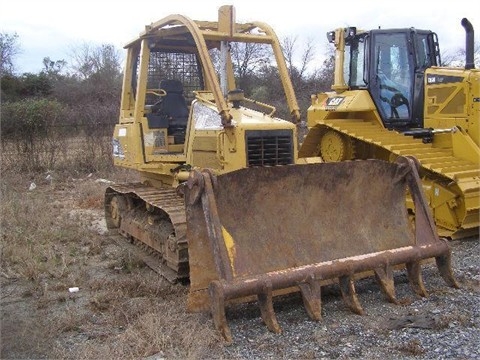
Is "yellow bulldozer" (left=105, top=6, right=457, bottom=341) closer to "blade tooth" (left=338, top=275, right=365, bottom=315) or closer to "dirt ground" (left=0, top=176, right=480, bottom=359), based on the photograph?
"blade tooth" (left=338, top=275, right=365, bottom=315)

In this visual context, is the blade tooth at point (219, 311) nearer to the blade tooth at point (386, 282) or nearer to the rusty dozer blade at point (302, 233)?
the rusty dozer blade at point (302, 233)

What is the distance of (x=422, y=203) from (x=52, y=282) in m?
3.71

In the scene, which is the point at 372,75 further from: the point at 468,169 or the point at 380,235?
the point at 380,235

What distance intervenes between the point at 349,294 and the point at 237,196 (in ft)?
3.99

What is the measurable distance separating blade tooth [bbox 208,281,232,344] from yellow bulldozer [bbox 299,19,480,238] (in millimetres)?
3933

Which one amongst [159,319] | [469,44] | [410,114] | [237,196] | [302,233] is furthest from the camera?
[410,114]

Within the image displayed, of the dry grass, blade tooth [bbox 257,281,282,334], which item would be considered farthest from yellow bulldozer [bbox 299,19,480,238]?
the dry grass

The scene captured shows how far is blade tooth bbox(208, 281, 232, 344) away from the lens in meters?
3.98

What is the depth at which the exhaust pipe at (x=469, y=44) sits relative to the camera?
7.81m

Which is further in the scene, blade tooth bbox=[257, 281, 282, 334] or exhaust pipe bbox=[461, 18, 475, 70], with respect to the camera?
exhaust pipe bbox=[461, 18, 475, 70]

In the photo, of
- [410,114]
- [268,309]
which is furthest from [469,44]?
[268,309]

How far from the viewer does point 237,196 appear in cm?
460

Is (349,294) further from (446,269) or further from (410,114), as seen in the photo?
(410,114)

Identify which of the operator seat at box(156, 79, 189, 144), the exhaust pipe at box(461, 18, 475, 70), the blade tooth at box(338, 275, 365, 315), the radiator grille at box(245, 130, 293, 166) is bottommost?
the blade tooth at box(338, 275, 365, 315)
